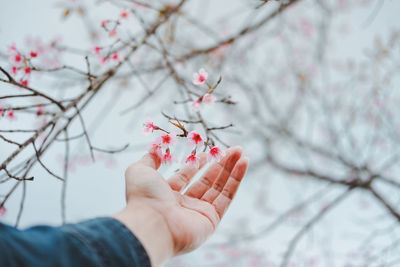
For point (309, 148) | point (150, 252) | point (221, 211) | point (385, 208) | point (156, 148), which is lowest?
point (150, 252)

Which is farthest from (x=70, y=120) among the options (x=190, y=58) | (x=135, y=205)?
(x=190, y=58)

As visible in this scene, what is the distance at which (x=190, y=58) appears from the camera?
9.93 ft

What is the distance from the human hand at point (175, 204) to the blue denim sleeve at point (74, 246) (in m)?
0.10

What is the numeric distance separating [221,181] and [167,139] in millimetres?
573

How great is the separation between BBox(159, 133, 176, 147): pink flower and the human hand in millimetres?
131

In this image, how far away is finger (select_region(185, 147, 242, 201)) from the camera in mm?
1652

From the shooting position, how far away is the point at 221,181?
1718 millimetres

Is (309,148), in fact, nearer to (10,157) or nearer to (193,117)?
(193,117)

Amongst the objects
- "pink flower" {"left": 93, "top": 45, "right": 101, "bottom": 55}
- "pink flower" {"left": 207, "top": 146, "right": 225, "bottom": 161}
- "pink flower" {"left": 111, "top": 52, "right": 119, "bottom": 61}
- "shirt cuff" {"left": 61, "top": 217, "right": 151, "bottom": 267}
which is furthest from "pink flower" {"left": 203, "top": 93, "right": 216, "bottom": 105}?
"pink flower" {"left": 93, "top": 45, "right": 101, "bottom": 55}

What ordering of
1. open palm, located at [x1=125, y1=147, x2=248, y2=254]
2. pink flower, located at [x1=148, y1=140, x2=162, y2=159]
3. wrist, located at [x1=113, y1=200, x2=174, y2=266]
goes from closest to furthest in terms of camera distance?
1. wrist, located at [x1=113, y1=200, x2=174, y2=266]
2. open palm, located at [x1=125, y1=147, x2=248, y2=254]
3. pink flower, located at [x1=148, y1=140, x2=162, y2=159]

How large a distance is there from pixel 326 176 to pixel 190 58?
376 cm

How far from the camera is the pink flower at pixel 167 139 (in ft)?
4.38

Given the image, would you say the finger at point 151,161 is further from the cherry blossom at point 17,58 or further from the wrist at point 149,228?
the cherry blossom at point 17,58

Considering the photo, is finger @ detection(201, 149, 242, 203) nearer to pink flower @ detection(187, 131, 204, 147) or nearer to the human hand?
the human hand
